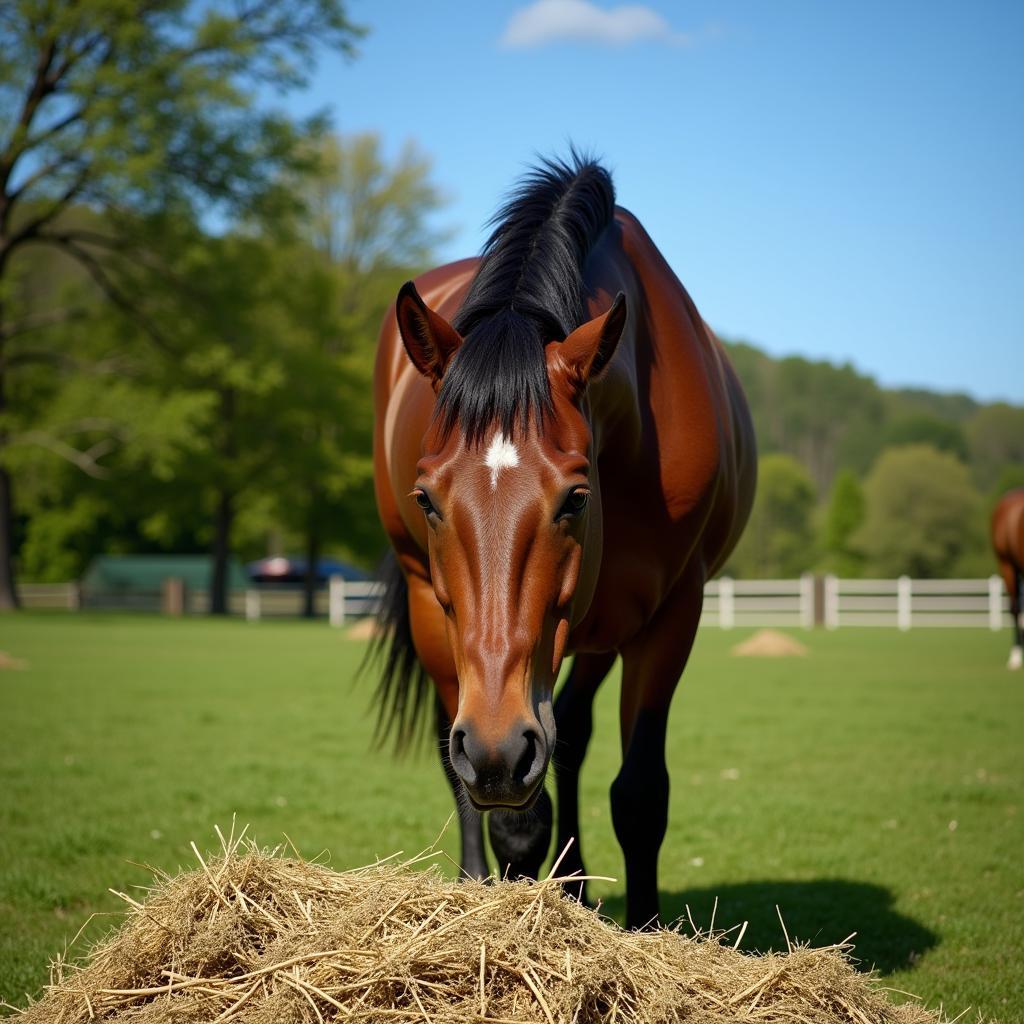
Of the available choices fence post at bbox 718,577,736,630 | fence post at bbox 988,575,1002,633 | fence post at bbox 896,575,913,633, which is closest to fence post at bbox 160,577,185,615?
fence post at bbox 718,577,736,630

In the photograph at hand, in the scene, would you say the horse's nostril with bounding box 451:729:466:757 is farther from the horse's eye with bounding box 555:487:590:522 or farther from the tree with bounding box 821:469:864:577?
the tree with bounding box 821:469:864:577

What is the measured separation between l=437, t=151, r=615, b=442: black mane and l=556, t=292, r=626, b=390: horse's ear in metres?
0.09

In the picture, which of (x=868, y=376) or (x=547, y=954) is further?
(x=868, y=376)

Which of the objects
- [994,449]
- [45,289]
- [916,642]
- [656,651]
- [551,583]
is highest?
[45,289]

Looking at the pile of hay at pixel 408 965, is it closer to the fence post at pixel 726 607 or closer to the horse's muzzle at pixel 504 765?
the horse's muzzle at pixel 504 765

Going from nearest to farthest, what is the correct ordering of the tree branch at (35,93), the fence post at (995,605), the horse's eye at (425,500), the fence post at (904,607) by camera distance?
the horse's eye at (425,500)
the tree branch at (35,93)
the fence post at (995,605)
the fence post at (904,607)

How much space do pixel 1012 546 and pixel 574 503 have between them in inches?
621

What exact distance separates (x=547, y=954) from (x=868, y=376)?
76.0 meters

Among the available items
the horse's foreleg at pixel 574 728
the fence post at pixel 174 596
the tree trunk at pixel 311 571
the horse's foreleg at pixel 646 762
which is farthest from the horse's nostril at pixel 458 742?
the tree trunk at pixel 311 571

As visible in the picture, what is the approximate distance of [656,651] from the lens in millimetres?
3838

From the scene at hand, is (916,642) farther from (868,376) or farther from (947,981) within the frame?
(868,376)

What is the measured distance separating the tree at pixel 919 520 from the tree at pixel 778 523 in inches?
290

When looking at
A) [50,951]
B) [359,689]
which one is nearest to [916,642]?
[359,689]

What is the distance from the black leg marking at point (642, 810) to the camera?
12.2 ft
